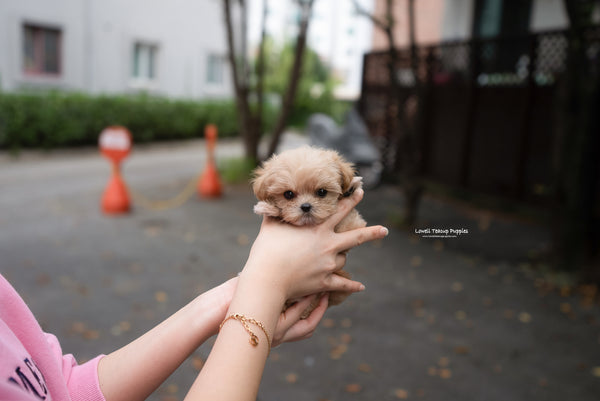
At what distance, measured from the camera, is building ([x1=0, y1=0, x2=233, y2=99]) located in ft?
52.7

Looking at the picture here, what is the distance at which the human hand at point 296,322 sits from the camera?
144 cm

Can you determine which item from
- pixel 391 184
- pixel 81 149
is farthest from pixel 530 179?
pixel 81 149

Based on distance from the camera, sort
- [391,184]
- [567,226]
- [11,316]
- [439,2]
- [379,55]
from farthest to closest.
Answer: [439,2] < [379,55] < [391,184] < [567,226] < [11,316]

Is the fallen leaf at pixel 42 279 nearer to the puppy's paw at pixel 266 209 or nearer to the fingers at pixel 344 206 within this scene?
the puppy's paw at pixel 266 209

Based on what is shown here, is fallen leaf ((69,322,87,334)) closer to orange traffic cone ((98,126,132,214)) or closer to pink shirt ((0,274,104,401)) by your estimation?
pink shirt ((0,274,104,401))

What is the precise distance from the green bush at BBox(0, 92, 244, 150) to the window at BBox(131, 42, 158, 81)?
2531 mm

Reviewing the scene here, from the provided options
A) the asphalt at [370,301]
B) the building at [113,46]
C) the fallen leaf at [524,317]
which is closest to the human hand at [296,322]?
the asphalt at [370,301]

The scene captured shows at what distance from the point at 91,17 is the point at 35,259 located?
1438cm

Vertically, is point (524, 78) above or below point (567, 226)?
above

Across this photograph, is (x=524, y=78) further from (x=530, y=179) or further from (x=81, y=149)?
(x=81, y=149)

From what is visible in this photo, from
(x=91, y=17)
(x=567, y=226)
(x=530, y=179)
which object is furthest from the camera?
(x=91, y=17)

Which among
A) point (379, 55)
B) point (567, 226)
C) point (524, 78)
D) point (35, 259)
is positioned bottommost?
point (35, 259)

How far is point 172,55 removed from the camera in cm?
2181

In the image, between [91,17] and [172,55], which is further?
[172,55]
